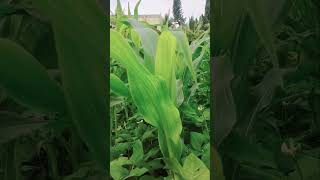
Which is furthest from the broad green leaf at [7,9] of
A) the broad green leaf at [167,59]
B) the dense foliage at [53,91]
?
the broad green leaf at [167,59]

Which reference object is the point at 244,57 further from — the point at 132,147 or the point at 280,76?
the point at 132,147

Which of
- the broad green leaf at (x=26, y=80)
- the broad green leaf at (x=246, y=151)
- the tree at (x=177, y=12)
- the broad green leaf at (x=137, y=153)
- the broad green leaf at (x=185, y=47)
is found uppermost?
the tree at (x=177, y=12)

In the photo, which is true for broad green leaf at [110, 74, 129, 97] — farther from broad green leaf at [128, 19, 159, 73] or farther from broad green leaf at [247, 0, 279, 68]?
broad green leaf at [247, 0, 279, 68]

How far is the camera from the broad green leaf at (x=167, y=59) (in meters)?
0.55

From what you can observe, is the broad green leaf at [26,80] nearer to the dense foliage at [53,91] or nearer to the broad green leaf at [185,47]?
the dense foliage at [53,91]

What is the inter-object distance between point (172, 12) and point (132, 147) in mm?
264

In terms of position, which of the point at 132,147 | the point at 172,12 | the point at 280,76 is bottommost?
the point at 132,147

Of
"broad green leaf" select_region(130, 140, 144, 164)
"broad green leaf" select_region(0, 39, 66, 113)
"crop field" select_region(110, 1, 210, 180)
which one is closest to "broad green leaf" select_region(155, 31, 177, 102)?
"crop field" select_region(110, 1, 210, 180)

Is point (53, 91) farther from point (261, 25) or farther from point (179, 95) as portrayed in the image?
point (179, 95)

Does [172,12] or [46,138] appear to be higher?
[172,12]

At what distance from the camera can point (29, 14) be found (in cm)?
36

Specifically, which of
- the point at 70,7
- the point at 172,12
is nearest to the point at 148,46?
the point at 172,12

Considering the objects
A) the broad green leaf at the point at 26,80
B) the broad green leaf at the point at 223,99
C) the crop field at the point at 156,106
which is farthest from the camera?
the crop field at the point at 156,106

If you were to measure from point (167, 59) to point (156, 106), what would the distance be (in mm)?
78
